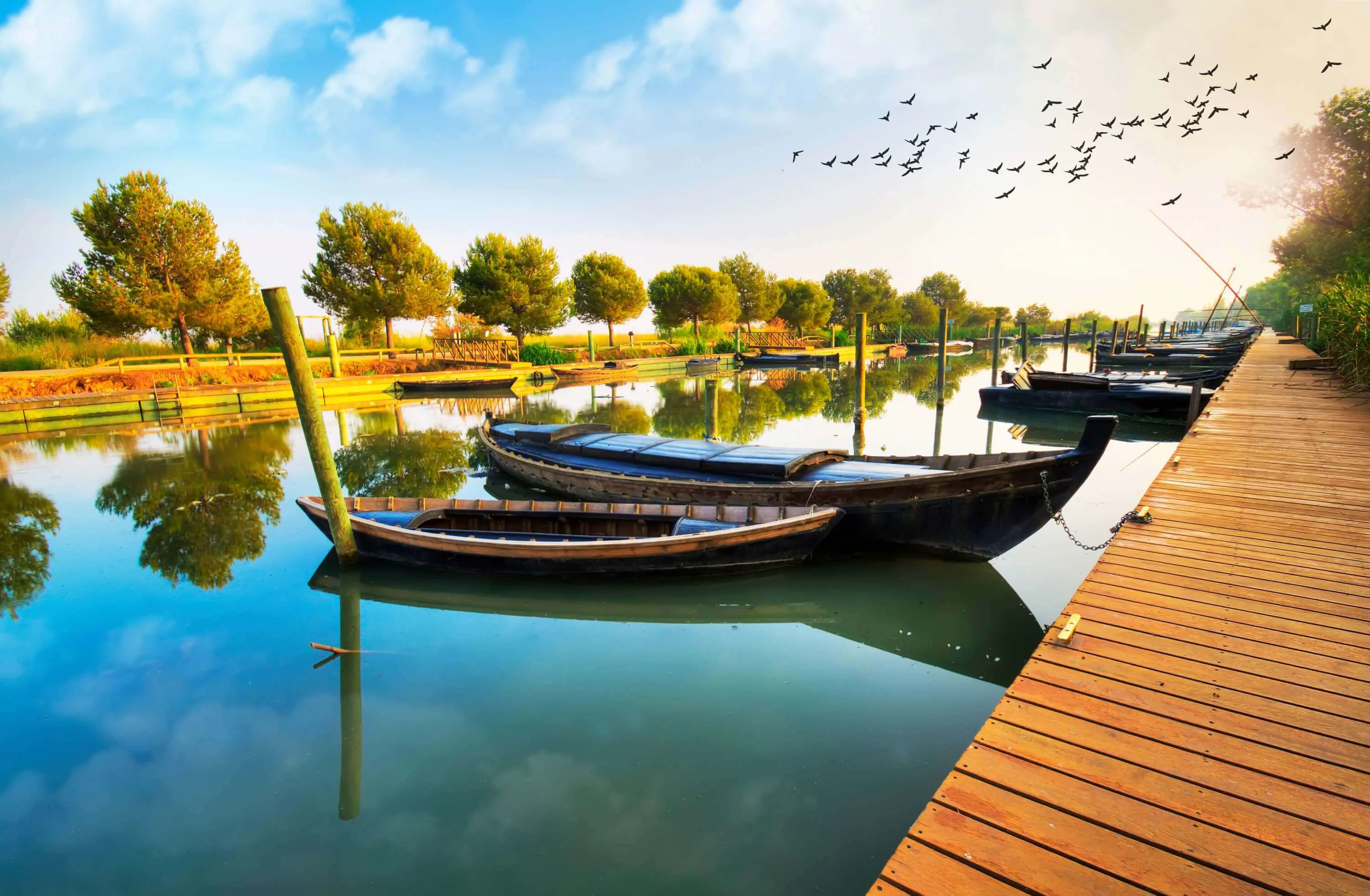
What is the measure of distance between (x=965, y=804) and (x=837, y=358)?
5260 centimetres

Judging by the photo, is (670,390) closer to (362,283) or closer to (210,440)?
(210,440)

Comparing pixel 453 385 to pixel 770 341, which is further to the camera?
pixel 770 341

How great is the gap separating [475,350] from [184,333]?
600 inches

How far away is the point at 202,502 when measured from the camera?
1217cm

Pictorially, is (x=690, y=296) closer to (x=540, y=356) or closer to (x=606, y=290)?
(x=606, y=290)

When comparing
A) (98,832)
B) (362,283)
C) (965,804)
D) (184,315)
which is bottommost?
(98,832)

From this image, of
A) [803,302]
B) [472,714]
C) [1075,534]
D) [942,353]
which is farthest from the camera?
[803,302]

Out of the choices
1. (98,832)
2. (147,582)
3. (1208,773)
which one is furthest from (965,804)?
(147,582)

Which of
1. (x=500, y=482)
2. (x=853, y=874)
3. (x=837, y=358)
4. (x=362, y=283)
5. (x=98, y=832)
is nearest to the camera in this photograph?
(x=853, y=874)

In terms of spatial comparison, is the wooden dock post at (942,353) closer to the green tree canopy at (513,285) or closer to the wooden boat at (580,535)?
the wooden boat at (580,535)

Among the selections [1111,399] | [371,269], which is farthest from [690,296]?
[1111,399]

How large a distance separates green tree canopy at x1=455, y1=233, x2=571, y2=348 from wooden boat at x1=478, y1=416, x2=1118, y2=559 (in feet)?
116

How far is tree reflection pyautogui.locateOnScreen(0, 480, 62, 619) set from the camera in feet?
26.2

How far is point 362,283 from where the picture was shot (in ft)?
131
